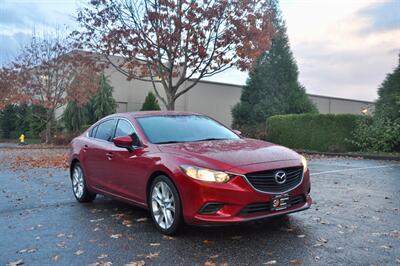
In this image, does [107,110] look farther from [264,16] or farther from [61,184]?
[61,184]

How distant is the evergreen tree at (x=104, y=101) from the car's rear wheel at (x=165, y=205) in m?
26.6

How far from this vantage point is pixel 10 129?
4225 centimetres

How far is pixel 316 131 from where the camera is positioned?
19.4m

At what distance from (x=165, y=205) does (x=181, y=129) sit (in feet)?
4.33

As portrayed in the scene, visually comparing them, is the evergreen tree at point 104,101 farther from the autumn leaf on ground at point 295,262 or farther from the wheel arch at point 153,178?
the autumn leaf on ground at point 295,262

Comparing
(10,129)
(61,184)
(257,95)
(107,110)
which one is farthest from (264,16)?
(10,129)

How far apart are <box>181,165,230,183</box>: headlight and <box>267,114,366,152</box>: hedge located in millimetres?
14990

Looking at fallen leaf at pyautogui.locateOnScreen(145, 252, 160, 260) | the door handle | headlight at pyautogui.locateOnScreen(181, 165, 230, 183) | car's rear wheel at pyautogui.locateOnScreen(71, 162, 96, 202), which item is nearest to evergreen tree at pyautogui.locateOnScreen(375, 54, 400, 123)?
car's rear wheel at pyautogui.locateOnScreen(71, 162, 96, 202)

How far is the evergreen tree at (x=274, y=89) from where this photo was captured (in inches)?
1084

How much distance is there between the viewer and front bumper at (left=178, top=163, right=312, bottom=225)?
4520 mm

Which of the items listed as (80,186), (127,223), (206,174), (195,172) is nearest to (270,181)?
(206,174)

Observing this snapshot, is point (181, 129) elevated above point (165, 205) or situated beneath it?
elevated above

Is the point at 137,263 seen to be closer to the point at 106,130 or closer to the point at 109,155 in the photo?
the point at 109,155

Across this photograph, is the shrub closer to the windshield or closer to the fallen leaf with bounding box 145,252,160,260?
the windshield
